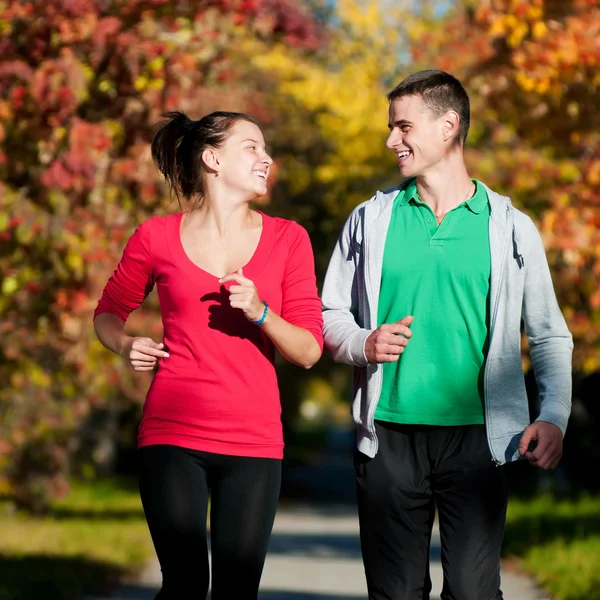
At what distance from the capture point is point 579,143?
10891 millimetres

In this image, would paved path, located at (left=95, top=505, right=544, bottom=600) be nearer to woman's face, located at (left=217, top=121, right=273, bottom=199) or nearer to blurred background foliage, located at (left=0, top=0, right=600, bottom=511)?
blurred background foliage, located at (left=0, top=0, right=600, bottom=511)

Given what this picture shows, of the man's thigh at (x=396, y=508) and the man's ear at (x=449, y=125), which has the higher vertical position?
the man's ear at (x=449, y=125)

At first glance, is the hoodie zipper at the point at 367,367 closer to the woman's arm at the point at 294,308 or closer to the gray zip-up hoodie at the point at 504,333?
the gray zip-up hoodie at the point at 504,333

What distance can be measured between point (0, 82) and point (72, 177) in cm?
69

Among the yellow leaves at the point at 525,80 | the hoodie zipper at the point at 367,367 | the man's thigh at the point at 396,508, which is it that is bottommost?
the man's thigh at the point at 396,508

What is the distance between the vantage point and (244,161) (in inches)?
186

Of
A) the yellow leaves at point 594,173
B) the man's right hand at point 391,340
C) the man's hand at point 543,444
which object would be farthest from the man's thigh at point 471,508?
the yellow leaves at point 594,173

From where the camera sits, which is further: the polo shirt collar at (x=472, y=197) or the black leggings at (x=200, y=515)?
the polo shirt collar at (x=472, y=197)

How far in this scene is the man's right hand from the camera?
439 cm

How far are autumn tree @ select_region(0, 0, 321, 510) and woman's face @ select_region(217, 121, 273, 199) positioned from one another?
3.27 metres

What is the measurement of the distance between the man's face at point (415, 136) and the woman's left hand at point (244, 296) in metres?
0.80

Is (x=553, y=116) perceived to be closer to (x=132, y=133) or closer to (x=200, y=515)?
(x=132, y=133)

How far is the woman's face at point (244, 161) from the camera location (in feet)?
15.4

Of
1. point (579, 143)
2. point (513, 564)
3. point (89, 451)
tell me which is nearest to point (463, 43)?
point (579, 143)
